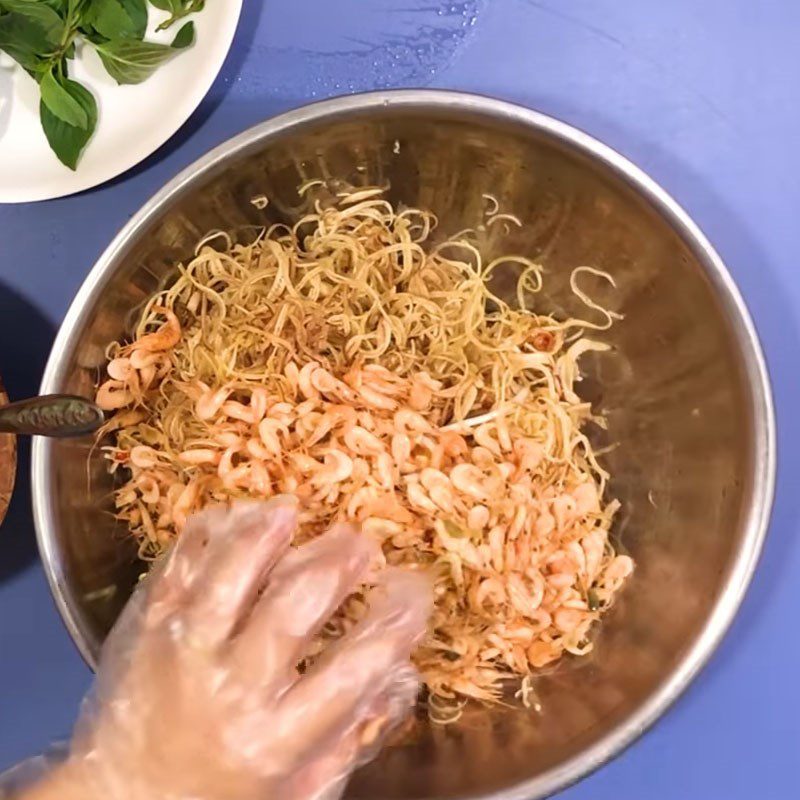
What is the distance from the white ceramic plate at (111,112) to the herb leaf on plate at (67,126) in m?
0.03

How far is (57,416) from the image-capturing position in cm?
81

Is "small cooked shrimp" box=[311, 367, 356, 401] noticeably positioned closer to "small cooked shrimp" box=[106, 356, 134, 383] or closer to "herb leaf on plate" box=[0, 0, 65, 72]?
"small cooked shrimp" box=[106, 356, 134, 383]

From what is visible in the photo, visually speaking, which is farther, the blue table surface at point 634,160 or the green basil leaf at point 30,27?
the blue table surface at point 634,160

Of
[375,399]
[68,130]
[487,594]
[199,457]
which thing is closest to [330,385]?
[375,399]

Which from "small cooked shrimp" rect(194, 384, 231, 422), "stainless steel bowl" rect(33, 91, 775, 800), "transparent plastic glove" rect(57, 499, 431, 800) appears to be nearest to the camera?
"transparent plastic glove" rect(57, 499, 431, 800)

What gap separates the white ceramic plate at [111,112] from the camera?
38.1 inches

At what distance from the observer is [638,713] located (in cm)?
84

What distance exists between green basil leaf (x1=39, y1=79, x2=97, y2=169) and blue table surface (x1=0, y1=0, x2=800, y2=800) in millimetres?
86

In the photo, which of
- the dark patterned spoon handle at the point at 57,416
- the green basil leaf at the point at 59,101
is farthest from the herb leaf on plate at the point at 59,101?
the dark patterned spoon handle at the point at 57,416

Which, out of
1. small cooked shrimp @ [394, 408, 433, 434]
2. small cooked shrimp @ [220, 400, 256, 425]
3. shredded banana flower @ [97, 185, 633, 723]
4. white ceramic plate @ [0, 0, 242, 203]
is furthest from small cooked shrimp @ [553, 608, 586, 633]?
white ceramic plate @ [0, 0, 242, 203]

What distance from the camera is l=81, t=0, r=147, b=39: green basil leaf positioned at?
0.94 metres

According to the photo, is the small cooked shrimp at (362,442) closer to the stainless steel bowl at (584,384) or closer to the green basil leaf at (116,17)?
the stainless steel bowl at (584,384)

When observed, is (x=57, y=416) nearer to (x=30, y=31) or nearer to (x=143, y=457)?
(x=143, y=457)

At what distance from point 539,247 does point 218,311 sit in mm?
349
